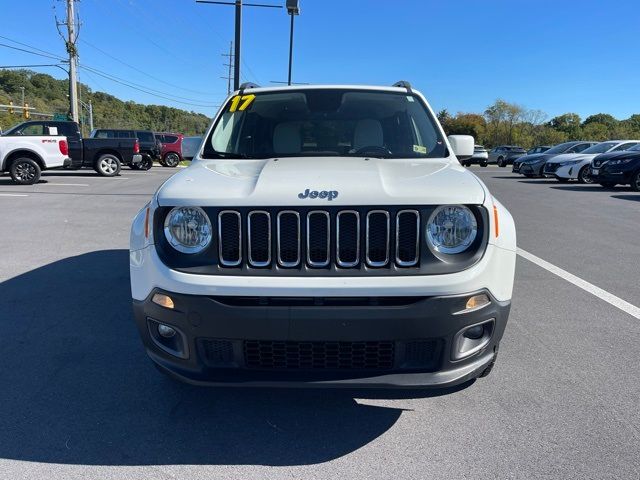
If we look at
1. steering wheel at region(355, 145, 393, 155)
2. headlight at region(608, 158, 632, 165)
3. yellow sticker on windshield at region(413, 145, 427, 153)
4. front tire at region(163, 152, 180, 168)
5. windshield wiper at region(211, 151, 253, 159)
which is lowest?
front tire at region(163, 152, 180, 168)

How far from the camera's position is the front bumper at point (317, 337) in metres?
2.50

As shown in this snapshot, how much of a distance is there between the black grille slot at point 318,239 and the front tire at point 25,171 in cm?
1527

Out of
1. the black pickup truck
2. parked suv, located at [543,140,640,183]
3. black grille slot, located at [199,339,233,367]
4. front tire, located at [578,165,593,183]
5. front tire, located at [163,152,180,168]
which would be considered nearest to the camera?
black grille slot, located at [199,339,233,367]

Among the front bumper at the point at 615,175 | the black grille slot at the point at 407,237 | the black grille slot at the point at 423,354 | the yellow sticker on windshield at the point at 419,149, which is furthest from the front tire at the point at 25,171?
the front bumper at the point at 615,175

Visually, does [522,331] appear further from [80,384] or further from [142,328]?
[80,384]

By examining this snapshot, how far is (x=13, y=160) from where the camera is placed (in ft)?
50.0

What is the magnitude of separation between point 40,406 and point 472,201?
2.73m

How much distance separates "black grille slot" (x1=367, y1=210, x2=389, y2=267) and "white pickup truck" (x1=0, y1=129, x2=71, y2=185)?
15.4 m

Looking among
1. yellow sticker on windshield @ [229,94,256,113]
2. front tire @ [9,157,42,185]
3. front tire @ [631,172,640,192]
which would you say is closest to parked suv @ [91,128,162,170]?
front tire @ [9,157,42,185]

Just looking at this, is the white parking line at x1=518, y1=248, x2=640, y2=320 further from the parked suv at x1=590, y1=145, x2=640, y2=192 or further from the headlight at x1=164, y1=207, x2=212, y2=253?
the parked suv at x1=590, y1=145, x2=640, y2=192

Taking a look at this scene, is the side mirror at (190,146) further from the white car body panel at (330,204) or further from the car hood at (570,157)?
the car hood at (570,157)

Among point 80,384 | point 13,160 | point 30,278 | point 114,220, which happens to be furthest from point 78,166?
point 80,384

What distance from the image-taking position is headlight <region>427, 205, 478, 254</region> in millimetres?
2670

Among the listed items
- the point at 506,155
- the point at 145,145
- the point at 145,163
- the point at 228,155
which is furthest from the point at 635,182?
the point at 506,155
